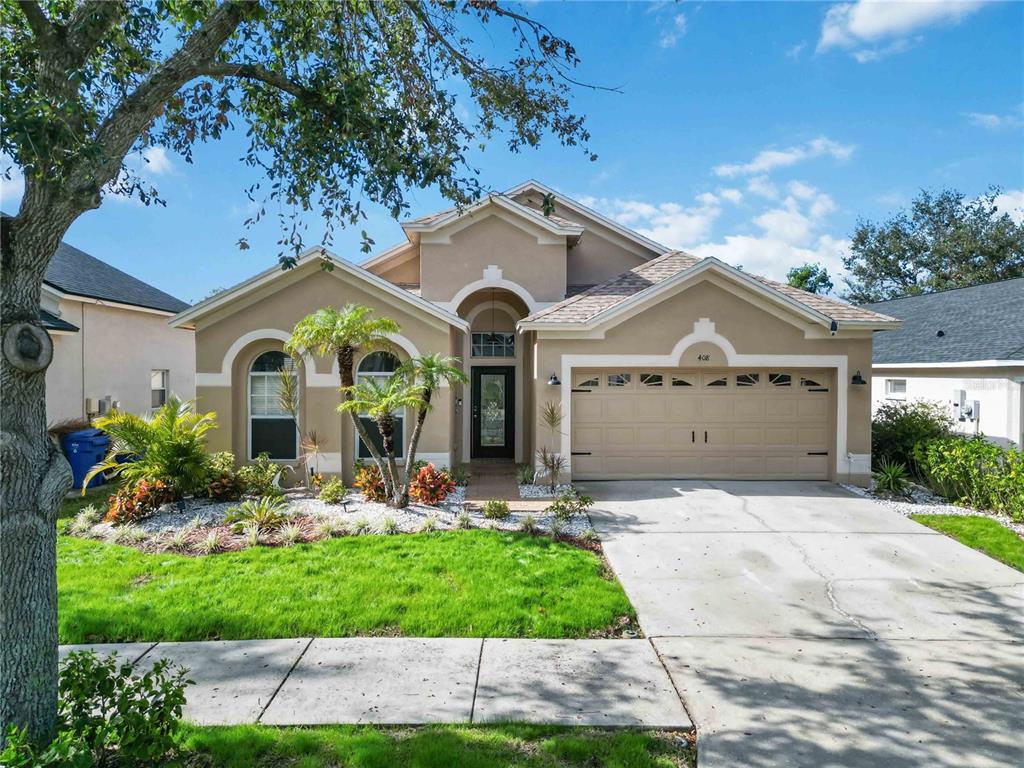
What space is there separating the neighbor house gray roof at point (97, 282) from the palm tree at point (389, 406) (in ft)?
29.8

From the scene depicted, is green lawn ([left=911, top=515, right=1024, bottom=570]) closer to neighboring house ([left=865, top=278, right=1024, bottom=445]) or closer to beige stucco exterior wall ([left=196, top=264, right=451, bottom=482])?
neighboring house ([left=865, top=278, right=1024, bottom=445])

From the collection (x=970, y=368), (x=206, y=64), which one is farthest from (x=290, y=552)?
(x=970, y=368)

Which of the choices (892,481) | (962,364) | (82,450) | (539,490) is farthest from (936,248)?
(82,450)

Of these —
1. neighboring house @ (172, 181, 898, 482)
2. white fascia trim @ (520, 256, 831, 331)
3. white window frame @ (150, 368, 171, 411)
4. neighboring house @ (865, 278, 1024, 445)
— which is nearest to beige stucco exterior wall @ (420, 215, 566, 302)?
neighboring house @ (172, 181, 898, 482)

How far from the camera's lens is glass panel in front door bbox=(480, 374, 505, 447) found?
1605cm

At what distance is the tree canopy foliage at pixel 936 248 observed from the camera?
34.9m

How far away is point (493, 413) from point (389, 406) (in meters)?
6.22

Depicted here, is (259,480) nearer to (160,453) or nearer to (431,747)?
(160,453)

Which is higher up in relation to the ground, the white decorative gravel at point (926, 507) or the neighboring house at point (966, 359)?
the neighboring house at point (966, 359)

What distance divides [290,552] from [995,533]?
10.4 metres

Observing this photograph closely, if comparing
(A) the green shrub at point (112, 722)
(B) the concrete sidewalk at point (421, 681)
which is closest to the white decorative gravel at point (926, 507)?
(B) the concrete sidewalk at point (421, 681)

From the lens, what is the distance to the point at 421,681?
4.83 meters

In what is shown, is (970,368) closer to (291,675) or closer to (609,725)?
(609,725)

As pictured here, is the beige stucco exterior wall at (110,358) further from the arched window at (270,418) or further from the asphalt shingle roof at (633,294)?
the asphalt shingle roof at (633,294)
